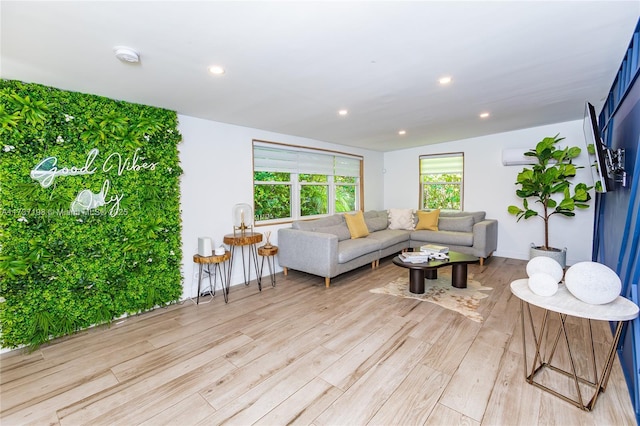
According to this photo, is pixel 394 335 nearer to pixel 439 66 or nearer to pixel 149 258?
pixel 439 66

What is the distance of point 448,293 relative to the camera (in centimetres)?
351

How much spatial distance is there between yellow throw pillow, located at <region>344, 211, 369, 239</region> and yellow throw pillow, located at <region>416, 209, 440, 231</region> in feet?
4.09

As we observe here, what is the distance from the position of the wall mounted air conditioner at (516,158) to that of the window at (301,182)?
2736 millimetres

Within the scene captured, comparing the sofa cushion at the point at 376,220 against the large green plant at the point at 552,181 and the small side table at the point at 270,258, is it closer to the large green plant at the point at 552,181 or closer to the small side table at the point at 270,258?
the small side table at the point at 270,258

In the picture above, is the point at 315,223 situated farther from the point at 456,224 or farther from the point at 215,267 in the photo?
the point at 456,224

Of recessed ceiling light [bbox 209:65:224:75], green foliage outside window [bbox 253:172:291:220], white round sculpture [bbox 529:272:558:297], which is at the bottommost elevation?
white round sculpture [bbox 529:272:558:297]

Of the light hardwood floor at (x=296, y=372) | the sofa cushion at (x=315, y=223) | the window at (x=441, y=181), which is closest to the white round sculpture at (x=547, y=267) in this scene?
the light hardwood floor at (x=296, y=372)

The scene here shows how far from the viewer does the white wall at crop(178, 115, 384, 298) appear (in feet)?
11.5

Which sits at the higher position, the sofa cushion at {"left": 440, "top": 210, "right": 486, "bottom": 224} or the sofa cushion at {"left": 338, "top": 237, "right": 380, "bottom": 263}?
the sofa cushion at {"left": 440, "top": 210, "right": 486, "bottom": 224}

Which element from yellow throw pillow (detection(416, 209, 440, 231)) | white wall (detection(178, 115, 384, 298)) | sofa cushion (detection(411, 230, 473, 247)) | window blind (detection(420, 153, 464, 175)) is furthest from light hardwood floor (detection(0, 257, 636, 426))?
A: window blind (detection(420, 153, 464, 175))

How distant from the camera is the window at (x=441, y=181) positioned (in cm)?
576

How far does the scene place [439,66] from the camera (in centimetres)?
224

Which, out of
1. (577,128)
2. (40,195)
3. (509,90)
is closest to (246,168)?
(40,195)

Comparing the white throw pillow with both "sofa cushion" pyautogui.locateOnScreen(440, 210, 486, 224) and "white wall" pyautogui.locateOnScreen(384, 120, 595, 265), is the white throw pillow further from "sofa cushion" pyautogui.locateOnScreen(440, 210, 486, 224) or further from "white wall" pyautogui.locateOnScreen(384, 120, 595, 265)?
"white wall" pyautogui.locateOnScreen(384, 120, 595, 265)
